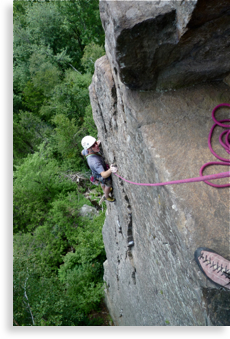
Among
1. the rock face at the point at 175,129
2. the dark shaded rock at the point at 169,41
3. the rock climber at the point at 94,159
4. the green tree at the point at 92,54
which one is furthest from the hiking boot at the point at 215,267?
the green tree at the point at 92,54

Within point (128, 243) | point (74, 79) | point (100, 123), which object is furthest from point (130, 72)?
point (74, 79)

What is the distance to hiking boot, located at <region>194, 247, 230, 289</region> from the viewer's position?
5.70 ft

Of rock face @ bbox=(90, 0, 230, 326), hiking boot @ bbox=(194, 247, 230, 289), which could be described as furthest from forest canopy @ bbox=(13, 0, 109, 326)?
hiking boot @ bbox=(194, 247, 230, 289)

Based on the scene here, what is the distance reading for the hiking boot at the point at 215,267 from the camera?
174cm

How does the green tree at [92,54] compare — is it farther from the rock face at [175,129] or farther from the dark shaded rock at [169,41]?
the dark shaded rock at [169,41]

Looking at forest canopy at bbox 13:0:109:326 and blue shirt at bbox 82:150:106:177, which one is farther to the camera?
forest canopy at bbox 13:0:109:326

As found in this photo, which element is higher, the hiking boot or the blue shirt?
the blue shirt

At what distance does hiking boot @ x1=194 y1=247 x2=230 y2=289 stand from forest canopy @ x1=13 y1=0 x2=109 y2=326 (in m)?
5.13

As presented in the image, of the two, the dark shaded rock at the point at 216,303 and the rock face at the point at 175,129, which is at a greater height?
the rock face at the point at 175,129

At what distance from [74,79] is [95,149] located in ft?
38.0

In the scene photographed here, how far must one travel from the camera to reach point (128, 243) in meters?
4.07

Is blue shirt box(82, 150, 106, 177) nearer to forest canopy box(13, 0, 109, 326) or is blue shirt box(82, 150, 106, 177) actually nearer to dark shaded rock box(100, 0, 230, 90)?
dark shaded rock box(100, 0, 230, 90)

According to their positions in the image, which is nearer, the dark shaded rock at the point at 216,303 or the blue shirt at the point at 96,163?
the dark shaded rock at the point at 216,303

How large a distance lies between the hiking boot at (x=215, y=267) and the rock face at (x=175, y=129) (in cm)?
6
